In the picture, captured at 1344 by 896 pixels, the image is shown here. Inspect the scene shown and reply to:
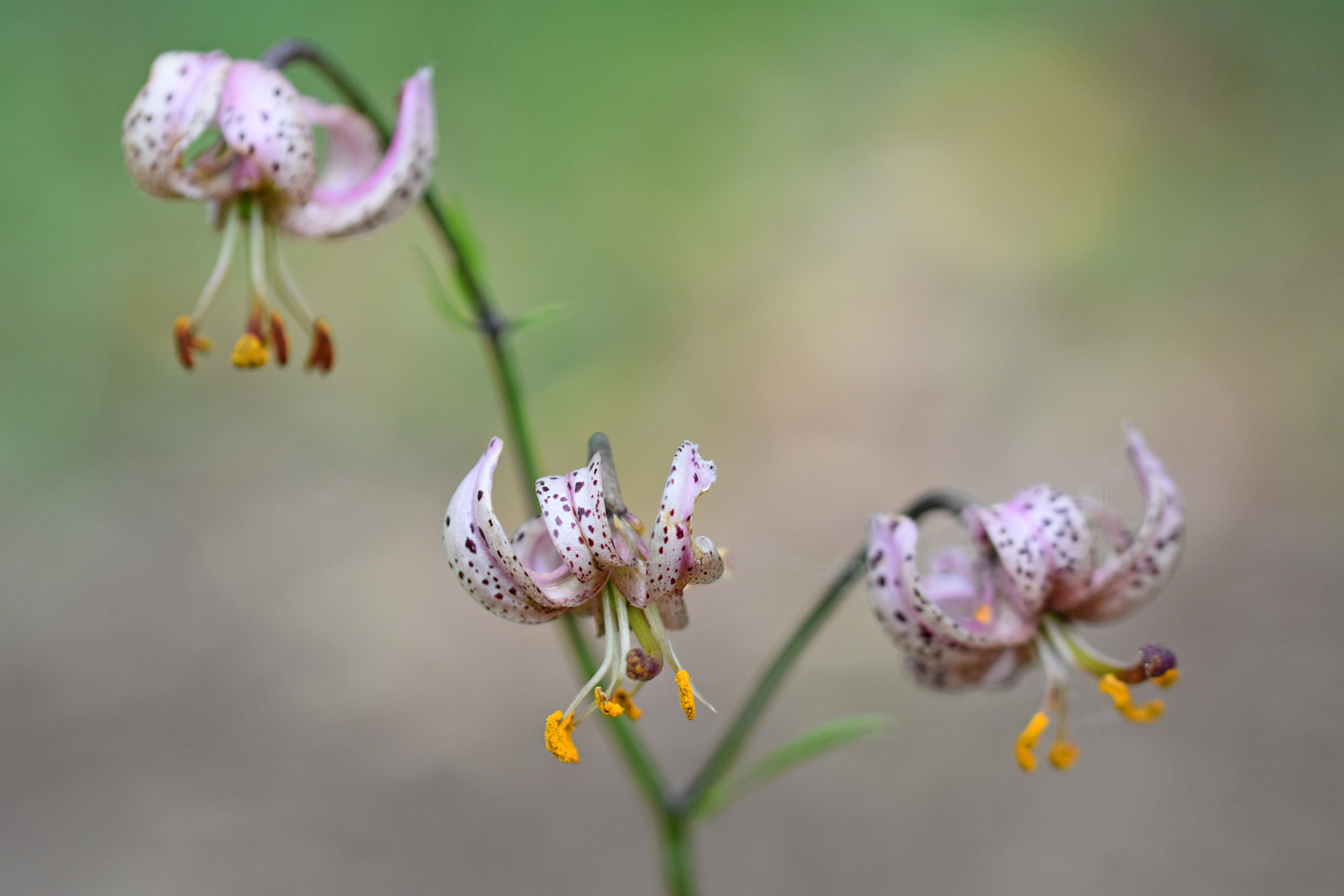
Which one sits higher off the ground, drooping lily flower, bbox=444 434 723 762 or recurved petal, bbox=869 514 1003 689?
drooping lily flower, bbox=444 434 723 762

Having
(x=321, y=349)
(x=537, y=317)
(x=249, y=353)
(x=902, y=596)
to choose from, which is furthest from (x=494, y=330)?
(x=902, y=596)

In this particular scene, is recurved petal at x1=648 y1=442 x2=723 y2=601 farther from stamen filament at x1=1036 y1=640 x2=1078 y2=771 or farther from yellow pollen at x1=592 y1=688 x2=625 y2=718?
stamen filament at x1=1036 y1=640 x2=1078 y2=771

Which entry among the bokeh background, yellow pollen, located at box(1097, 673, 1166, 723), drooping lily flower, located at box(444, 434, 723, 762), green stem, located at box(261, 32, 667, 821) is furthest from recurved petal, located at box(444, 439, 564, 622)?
the bokeh background

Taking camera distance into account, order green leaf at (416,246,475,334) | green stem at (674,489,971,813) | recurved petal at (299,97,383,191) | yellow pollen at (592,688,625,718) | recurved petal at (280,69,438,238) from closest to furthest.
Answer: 1. yellow pollen at (592,688,625,718)
2. green stem at (674,489,971,813)
3. recurved petal at (280,69,438,238)
4. recurved petal at (299,97,383,191)
5. green leaf at (416,246,475,334)

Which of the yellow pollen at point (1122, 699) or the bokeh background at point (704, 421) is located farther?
the bokeh background at point (704, 421)

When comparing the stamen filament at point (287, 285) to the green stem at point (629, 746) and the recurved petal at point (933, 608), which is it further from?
the recurved petal at point (933, 608)

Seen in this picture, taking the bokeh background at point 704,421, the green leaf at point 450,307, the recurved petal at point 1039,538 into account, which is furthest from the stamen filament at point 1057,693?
the bokeh background at point 704,421
